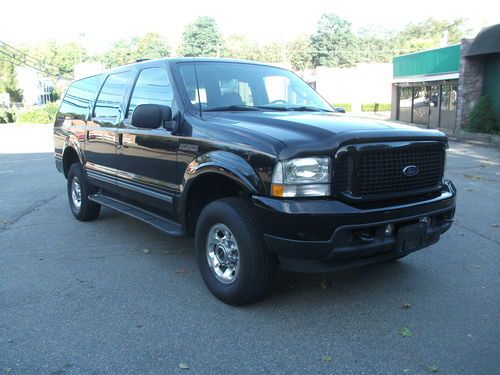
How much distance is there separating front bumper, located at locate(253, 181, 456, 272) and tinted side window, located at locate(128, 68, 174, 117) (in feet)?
5.75

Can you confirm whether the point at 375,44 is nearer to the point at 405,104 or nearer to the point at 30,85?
the point at 30,85

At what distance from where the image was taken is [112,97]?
5.79m

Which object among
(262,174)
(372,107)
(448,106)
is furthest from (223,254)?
(372,107)

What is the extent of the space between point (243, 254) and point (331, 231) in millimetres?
724

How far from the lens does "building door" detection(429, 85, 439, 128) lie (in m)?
23.5

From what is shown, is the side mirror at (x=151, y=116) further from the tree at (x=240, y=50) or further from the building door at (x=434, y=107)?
the tree at (x=240, y=50)

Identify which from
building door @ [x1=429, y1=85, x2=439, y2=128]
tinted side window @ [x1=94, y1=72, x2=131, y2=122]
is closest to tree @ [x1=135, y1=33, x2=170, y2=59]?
building door @ [x1=429, y1=85, x2=439, y2=128]

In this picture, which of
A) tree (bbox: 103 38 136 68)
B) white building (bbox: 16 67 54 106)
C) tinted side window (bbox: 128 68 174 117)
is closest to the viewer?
tinted side window (bbox: 128 68 174 117)

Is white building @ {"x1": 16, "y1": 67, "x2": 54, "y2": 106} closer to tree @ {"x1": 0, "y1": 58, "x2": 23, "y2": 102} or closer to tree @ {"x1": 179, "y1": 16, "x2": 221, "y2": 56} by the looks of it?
tree @ {"x1": 0, "y1": 58, "x2": 23, "y2": 102}

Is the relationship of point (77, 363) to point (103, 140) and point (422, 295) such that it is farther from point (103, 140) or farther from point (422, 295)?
point (103, 140)

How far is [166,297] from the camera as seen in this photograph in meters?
4.20

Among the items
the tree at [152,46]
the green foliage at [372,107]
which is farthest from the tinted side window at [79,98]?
the tree at [152,46]

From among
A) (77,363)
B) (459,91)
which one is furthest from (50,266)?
(459,91)

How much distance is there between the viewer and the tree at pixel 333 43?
276ft
